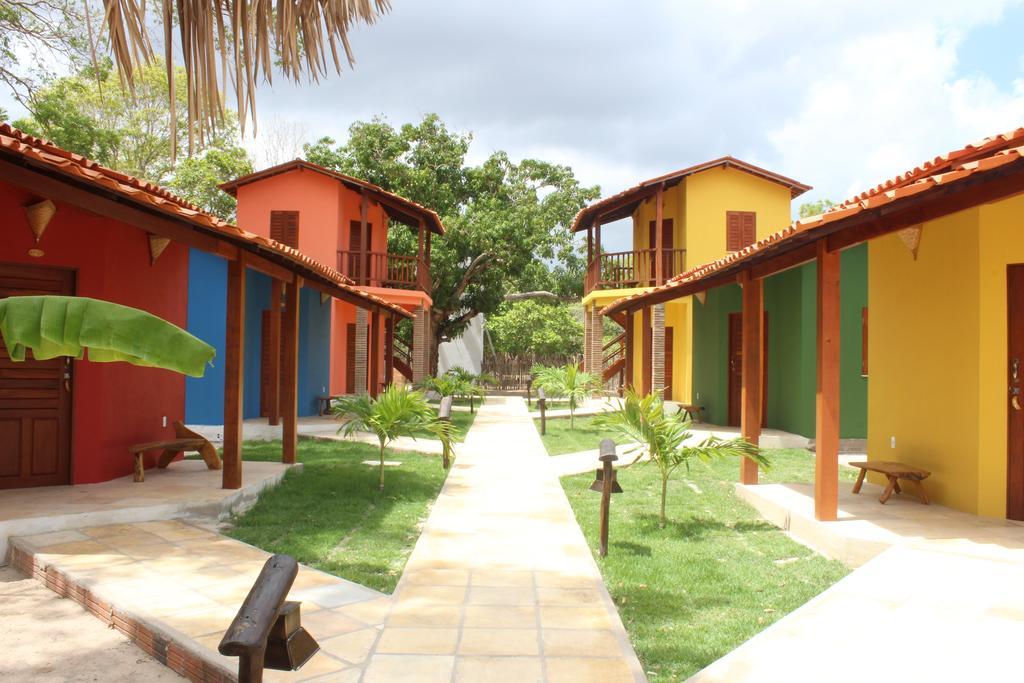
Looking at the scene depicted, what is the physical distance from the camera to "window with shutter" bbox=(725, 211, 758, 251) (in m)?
19.1

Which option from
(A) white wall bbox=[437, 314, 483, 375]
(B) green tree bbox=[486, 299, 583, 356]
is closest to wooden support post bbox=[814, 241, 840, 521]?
(B) green tree bbox=[486, 299, 583, 356]

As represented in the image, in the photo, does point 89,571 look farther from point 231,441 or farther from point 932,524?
point 932,524

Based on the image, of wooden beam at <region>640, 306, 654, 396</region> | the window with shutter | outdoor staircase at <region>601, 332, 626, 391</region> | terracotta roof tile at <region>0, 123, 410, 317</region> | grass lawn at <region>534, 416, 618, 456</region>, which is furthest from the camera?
outdoor staircase at <region>601, 332, 626, 391</region>

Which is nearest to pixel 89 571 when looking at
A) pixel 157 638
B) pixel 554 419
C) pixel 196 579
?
pixel 196 579

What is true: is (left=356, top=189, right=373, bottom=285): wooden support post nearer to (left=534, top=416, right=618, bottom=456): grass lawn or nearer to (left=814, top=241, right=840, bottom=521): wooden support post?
(left=534, top=416, right=618, bottom=456): grass lawn

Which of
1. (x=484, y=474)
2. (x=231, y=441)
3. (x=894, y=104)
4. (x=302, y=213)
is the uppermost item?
Answer: (x=894, y=104)

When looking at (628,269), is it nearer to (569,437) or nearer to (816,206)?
(569,437)

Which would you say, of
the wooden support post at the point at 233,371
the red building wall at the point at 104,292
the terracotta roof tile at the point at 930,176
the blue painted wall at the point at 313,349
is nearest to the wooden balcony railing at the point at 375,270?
the blue painted wall at the point at 313,349

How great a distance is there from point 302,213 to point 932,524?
667 inches

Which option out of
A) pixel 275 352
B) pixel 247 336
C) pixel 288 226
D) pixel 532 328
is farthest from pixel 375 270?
pixel 532 328

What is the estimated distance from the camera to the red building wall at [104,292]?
21.4 ft

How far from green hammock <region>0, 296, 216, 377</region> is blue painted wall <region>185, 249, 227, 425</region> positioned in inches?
390

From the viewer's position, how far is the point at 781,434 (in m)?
12.1

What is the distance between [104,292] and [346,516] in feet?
10.8
